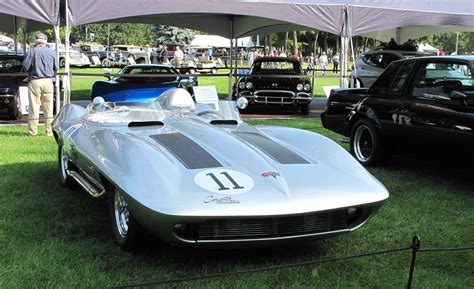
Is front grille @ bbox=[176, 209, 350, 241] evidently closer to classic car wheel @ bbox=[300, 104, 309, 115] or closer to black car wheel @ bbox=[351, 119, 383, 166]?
black car wheel @ bbox=[351, 119, 383, 166]

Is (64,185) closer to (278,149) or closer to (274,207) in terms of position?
(278,149)

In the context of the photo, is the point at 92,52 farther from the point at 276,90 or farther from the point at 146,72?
the point at 276,90

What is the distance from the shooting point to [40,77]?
28.9 feet

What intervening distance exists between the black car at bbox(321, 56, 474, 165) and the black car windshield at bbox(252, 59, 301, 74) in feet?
21.1

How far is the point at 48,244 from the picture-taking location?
3.80 meters

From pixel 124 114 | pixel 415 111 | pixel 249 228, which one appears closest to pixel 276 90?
pixel 415 111

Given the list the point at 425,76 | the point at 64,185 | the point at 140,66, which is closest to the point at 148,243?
the point at 64,185

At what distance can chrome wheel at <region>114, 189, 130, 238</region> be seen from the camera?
3.72 m

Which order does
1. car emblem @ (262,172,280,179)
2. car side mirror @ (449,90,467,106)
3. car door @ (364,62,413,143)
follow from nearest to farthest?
car emblem @ (262,172,280,179)
car side mirror @ (449,90,467,106)
car door @ (364,62,413,143)

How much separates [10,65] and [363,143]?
9074mm

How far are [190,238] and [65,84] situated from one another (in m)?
7.43

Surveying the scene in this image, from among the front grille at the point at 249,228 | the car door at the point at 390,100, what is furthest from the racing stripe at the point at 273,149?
the car door at the point at 390,100

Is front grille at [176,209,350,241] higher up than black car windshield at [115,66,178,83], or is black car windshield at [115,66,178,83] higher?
black car windshield at [115,66,178,83]

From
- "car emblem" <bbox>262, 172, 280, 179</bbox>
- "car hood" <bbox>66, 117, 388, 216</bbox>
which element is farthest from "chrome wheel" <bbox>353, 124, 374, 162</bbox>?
"car emblem" <bbox>262, 172, 280, 179</bbox>
